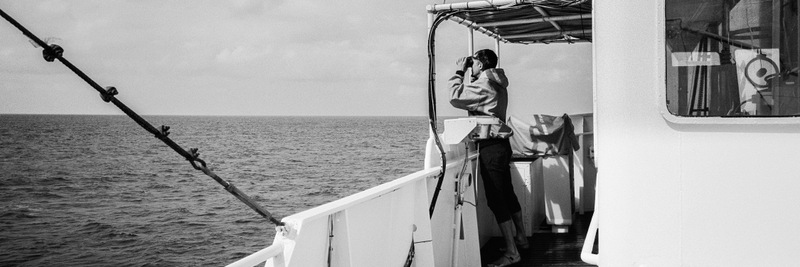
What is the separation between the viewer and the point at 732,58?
2705mm

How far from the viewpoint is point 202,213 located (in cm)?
3294

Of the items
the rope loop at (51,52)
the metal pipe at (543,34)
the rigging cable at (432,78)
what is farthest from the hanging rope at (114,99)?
the metal pipe at (543,34)

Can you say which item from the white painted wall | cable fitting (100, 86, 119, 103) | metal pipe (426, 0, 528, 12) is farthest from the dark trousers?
cable fitting (100, 86, 119, 103)

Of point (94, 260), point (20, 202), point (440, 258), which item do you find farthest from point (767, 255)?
point (20, 202)

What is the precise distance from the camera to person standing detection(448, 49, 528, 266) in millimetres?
5633

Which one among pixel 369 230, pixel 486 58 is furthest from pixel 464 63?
pixel 369 230

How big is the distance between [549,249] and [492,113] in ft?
4.87

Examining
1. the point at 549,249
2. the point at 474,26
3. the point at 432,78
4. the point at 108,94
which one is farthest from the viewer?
the point at 474,26

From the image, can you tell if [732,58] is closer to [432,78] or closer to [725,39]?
[725,39]

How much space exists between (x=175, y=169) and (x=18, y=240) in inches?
1172

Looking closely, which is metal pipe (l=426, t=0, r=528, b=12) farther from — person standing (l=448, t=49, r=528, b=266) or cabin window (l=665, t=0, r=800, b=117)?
cabin window (l=665, t=0, r=800, b=117)

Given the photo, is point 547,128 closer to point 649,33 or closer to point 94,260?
point 649,33

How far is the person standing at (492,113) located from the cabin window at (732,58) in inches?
112

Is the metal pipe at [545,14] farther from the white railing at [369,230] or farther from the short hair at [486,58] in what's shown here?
the white railing at [369,230]
